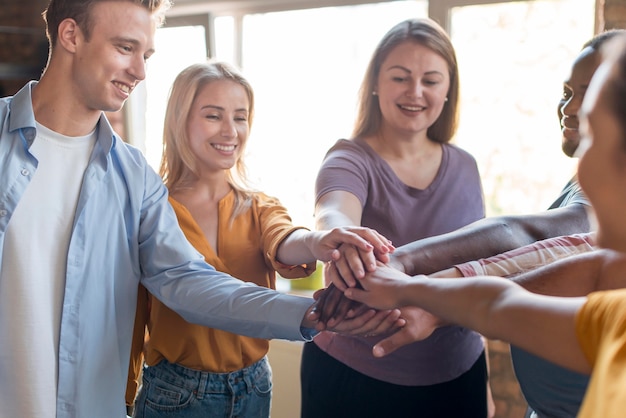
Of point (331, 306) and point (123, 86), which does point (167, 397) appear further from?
point (123, 86)

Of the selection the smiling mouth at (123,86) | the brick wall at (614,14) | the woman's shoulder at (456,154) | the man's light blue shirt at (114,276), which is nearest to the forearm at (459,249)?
the man's light blue shirt at (114,276)

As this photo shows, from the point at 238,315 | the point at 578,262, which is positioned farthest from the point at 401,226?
the point at 578,262

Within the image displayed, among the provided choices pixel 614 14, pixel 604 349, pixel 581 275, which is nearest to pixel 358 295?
pixel 581 275

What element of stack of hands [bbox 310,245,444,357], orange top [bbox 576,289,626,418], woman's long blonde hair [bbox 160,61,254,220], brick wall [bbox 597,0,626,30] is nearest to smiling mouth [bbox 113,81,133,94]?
woman's long blonde hair [bbox 160,61,254,220]

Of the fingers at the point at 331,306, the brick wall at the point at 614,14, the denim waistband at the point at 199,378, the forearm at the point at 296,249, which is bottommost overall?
the denim waistband at the point at 199,378

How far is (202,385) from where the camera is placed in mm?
1757

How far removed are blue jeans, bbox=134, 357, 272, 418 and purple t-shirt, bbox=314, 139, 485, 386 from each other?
0.28 meters

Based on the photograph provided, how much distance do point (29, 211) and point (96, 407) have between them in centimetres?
46

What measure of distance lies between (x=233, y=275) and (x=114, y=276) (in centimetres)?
32

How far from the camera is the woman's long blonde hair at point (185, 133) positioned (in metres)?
1.96

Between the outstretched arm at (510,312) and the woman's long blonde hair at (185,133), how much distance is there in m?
0.76

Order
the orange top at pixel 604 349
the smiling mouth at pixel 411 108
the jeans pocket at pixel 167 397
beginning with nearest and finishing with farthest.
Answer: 1. the orange top at pixel 604 349
2. the jeans pocket at pixel 167 397
3. the smiling mouth at pixel 411 108

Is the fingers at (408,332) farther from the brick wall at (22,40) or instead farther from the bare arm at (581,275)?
the brick wall at (22,40)

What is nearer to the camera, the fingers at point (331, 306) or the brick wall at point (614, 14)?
the fingers at point (331, 306)
